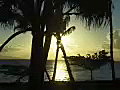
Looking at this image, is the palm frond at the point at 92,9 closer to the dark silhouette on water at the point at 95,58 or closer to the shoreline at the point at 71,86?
the shoreline at the point at 71,86

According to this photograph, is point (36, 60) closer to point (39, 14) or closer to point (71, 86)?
point (39, 14)

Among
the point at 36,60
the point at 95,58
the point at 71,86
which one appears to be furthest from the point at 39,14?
the point at 95,58

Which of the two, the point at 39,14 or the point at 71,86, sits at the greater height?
the point at 39,14

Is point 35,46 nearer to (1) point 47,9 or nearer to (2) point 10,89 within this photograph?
(1) point 47,9

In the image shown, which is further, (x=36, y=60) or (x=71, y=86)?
(x=71, y=86)

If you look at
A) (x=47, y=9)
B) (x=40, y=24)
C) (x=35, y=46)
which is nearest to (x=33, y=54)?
(x=35, y=46)

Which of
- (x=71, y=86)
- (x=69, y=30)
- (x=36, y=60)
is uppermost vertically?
(x=69, y=30)

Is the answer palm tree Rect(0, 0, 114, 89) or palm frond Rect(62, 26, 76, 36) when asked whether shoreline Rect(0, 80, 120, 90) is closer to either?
palm tree Rect(0, 0, 114, 89)

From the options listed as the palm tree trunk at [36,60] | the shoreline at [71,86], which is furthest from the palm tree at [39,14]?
the shoreline at [71,86]

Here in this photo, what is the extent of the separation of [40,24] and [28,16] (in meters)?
0.39

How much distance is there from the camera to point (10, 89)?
7949 millimetres

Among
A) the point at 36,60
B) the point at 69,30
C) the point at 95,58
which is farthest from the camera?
the point at 95,58

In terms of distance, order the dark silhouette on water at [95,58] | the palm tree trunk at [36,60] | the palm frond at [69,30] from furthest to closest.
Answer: the dark silhouette on water at [95,58], the palm frond at [69,30], the palm tree trunk at [36,60]

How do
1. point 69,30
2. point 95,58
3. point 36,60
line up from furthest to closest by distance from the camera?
1. point 95,58
2. point 69,30
3. point 36,60
